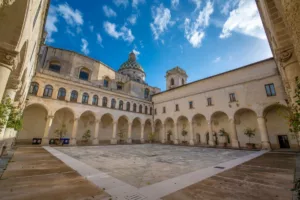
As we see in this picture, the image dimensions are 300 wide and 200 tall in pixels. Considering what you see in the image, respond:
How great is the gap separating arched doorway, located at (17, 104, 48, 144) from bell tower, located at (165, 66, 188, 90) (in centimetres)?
2571

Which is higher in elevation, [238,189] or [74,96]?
[74,96]

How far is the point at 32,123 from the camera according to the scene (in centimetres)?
1834

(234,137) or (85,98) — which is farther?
(85,98)

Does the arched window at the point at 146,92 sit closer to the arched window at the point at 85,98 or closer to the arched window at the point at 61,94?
the arched window at the point at 85,98

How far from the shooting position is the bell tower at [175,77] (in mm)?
33062

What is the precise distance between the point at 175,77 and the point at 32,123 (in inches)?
1134

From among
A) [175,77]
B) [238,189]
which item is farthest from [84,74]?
[238,189]

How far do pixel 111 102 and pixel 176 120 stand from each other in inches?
493

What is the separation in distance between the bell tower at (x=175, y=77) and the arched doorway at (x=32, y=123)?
25715mm

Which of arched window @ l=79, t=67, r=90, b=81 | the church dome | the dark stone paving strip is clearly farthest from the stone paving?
the church dome

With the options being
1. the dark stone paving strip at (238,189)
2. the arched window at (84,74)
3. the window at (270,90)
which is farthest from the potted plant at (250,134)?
the arched window at (84,74)

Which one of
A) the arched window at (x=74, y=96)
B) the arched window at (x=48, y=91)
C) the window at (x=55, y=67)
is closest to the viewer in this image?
the arched window at (x=48, y=91)

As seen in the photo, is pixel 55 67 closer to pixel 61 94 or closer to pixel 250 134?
pixel 61 94

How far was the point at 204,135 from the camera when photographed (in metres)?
22.7
